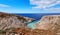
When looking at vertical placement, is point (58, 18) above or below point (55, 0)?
below

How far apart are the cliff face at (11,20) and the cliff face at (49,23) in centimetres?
17

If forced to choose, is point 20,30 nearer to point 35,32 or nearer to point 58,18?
point 35,32

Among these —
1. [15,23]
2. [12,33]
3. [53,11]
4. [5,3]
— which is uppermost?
[5,3]

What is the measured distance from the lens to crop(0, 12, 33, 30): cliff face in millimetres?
2014

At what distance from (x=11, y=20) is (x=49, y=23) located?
64 centimetres

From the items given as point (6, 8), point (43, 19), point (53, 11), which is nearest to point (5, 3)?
point (6, 8)

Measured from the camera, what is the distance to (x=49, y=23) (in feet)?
6.76

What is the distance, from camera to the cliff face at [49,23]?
2031 millimetres

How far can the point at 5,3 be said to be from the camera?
2027 mm

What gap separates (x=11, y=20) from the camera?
2035 millimetres

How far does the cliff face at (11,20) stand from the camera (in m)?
2.01

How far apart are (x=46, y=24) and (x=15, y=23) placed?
519 mm

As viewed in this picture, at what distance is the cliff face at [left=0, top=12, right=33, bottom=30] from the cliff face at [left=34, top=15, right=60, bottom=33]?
169mm

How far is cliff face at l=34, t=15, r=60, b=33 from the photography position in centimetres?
203
